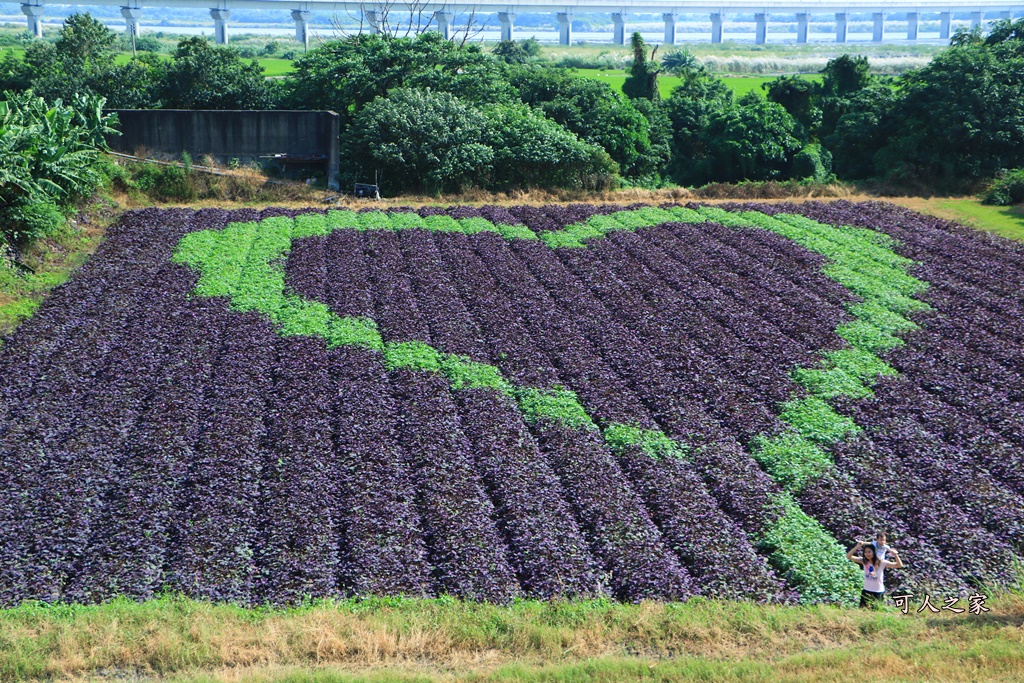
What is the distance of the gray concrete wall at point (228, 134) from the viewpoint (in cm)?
3569

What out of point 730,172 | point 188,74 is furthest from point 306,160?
point 730,172

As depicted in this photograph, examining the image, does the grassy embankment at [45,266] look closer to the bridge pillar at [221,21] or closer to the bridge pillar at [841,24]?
the bridge pillar at [221,21]

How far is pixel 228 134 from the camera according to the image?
119 feet

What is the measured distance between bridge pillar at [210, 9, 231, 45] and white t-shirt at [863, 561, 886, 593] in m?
79.7

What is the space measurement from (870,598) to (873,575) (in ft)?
1.13

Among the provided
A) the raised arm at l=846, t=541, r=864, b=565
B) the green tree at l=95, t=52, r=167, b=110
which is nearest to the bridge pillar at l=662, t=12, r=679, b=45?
the green tree at l=95, t=52, r=167, b=110

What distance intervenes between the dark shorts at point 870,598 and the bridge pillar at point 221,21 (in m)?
79.7

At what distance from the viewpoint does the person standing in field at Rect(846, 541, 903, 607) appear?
1170 cm

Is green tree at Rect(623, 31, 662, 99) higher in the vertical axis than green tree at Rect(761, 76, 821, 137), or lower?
higher

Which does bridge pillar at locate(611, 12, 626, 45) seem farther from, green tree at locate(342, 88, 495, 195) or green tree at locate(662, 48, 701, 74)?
green tree at locate(342, 88, 495, 195)

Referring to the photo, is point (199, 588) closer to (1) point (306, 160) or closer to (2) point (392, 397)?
(2) point (392, 397)

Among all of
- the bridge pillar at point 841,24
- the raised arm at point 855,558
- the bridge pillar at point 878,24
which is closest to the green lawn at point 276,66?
the raised arm at point 855,558

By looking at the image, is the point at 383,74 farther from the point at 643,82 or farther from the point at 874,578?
the point at 874,578

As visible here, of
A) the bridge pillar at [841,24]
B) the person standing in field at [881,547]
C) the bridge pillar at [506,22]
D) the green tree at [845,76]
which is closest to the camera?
the person standing in field at [881,547]
